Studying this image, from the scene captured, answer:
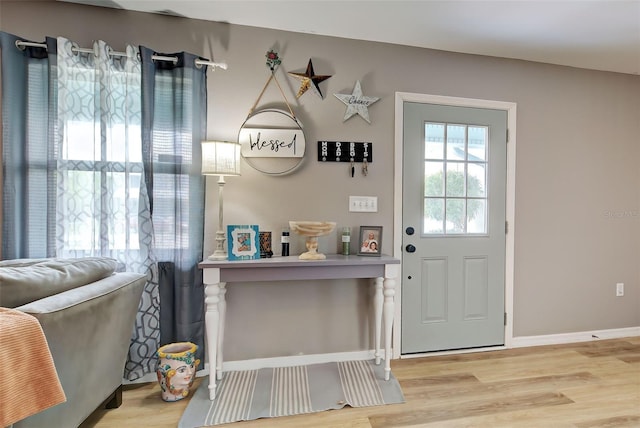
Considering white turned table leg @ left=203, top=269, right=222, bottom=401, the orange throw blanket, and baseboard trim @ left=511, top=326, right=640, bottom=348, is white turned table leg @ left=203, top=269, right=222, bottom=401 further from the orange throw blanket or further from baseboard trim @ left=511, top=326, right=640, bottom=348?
baseboard trim @ left=511, top=326, right=640, bottom=348

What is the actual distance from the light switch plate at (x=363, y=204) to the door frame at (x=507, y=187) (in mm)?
162

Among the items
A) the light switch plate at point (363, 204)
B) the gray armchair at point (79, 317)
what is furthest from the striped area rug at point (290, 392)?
the light switch plate at point (363, 204)

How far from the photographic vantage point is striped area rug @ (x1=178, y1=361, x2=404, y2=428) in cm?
164

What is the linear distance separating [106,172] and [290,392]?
5.78ft

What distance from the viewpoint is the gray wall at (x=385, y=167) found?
6.81ft

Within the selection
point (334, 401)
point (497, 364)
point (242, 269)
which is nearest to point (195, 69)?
point (242, 269)

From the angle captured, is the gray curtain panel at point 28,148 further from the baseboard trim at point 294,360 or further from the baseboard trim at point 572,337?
the baseboard trim at point 572,337

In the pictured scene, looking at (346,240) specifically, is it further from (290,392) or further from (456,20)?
(456,20)

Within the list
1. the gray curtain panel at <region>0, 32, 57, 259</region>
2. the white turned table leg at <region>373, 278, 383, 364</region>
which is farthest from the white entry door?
the gray curtain panel at <region>0, 32, 57, 259</region>

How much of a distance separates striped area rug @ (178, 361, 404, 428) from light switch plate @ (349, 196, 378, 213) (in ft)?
3.68

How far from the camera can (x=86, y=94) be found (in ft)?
5.99

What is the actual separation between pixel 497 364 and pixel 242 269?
1.99 m

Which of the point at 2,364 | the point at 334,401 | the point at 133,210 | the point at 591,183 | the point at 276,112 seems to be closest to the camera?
the point at 2,364

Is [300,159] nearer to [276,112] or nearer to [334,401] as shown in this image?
[276,112]
